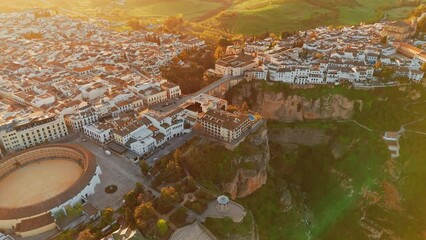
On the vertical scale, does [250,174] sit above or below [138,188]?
below

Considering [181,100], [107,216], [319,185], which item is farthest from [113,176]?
[319,185]

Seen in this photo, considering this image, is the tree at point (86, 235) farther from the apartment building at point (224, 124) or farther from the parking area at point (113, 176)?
the apartment building at point (224, 124)

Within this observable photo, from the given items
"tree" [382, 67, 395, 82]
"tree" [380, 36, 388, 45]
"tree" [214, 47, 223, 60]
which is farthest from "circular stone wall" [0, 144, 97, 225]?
"tree" [380, 36, 388, 45]

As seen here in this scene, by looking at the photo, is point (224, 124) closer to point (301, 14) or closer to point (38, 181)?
point (38, 181)

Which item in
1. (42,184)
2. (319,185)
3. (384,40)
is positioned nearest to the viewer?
(42,184)

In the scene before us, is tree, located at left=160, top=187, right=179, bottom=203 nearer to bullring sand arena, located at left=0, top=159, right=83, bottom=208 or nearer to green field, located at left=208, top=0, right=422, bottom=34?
bullring sand arena, located at left=0, top=159, right=83, bottom=208

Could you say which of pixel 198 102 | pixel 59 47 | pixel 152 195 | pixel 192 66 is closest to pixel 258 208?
pixel 152 195
